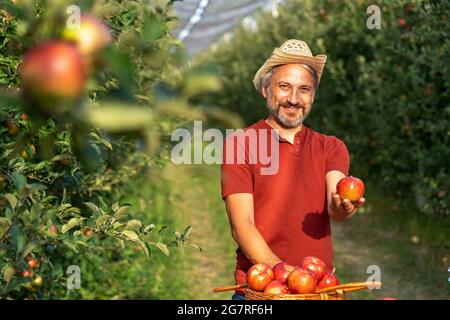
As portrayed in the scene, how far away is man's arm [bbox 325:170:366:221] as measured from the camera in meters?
2.44

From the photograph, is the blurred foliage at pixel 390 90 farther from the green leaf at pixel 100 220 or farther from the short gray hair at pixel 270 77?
the green leaf at pixel 100 220

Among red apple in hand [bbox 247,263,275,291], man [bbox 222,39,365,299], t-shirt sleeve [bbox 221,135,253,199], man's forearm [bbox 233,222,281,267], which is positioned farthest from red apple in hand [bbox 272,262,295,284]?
t-shirt sleeve [bbox 221,135,253,199]

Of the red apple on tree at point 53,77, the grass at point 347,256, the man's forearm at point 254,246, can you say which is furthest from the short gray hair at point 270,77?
the red apple on tree at point 53,77

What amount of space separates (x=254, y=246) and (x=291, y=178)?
361 mm

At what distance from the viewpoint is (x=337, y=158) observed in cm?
283

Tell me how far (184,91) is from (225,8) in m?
12.7

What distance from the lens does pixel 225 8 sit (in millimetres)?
12906

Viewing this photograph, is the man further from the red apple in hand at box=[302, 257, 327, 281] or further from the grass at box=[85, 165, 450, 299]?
the grass at box=[85, 165, 450, 299]

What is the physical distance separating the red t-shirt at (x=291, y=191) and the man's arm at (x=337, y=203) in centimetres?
3

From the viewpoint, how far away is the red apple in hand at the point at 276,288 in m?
2.18

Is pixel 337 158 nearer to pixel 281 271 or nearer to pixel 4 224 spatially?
pixel 281 271

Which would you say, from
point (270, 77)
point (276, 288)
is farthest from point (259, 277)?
point (270, 77)
